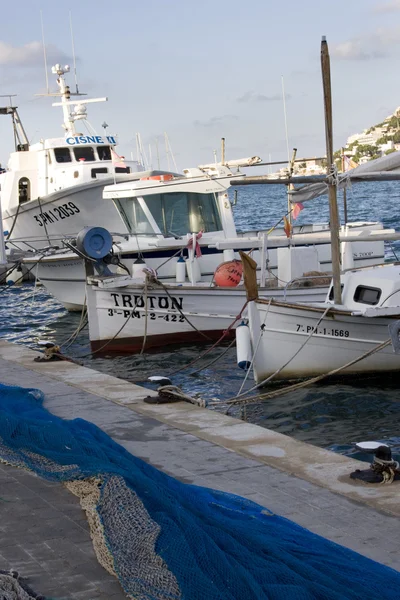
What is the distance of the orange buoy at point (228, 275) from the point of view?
55.2ft

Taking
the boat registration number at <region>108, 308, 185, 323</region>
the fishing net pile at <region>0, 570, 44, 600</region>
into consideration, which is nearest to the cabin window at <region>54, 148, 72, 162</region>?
the boat registration number at <region>108, 308, 185, 323</region>

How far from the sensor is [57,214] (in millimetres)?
28578

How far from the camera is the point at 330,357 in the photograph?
43.4 ft

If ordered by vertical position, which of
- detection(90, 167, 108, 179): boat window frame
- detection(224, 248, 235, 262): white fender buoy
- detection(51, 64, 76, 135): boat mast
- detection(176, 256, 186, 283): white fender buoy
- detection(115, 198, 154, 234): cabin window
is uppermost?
detection(51, 64, 76, 135): boat mast

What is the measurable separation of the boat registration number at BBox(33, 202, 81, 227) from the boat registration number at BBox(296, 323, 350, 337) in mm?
15945

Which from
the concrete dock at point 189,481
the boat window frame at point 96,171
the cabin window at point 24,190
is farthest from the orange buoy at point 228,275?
the cabin window at point 24,190

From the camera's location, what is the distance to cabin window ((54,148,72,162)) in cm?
3019

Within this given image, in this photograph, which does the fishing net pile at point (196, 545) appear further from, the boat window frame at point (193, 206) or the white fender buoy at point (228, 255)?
the boat window frame at point (193, 206)

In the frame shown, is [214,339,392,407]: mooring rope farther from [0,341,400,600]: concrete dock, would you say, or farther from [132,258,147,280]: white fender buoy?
[132,258,147,280]: white fender buoy

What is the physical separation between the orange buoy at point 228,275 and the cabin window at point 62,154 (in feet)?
48.0

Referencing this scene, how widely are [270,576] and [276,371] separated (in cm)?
910

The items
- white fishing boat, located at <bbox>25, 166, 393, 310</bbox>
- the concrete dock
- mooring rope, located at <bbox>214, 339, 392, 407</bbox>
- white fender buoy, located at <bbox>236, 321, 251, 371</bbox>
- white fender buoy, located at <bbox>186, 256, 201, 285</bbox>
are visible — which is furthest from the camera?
white fishing boat, located at <bbox>25, 166, 393, 310</bbox>

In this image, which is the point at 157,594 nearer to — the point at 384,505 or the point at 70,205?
the point at 384,505

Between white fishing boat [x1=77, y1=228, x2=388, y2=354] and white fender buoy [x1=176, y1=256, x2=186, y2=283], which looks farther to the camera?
white fender buoy [x1=176, y1=256, x2=186, y2=283]
